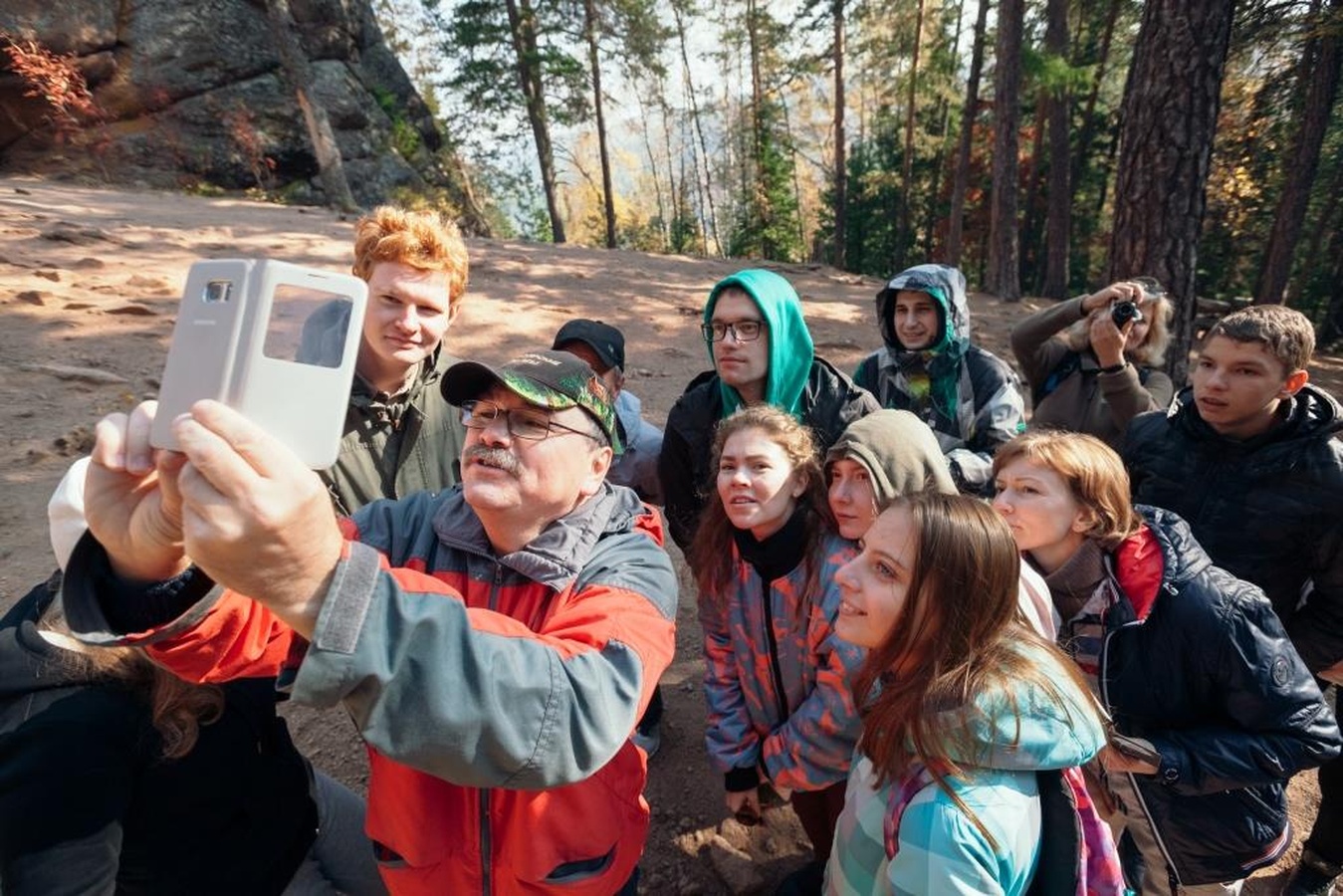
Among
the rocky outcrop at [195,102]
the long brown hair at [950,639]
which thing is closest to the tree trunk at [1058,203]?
the long brown hair at [950,639]

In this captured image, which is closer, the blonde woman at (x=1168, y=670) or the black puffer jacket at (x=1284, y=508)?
the blonde woman at (x=1168, y=670)

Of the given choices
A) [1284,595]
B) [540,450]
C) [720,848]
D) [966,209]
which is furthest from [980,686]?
[966,209]

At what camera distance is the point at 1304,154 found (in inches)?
457

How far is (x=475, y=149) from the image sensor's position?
21.8m

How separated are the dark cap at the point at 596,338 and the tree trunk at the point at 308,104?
36.7 feet

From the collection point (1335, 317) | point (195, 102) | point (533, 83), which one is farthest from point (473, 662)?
point (1335, 317)

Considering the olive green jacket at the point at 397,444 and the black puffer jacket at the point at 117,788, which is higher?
the olive green jacket at the point at 397,444

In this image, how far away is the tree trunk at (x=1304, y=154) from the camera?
10828 mm

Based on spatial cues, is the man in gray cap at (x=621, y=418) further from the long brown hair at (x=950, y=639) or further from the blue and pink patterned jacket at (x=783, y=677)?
the long brown hair at (x=950, y=639)

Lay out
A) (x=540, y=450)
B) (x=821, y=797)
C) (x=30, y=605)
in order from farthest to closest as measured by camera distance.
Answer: (x=821, y=797), (x=540, y=450), (x=30, y=605)

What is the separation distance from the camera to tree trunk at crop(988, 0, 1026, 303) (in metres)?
11.2

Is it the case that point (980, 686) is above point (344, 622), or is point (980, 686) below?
below

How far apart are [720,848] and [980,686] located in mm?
1777

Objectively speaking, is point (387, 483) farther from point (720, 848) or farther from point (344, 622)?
point (720, 848)
